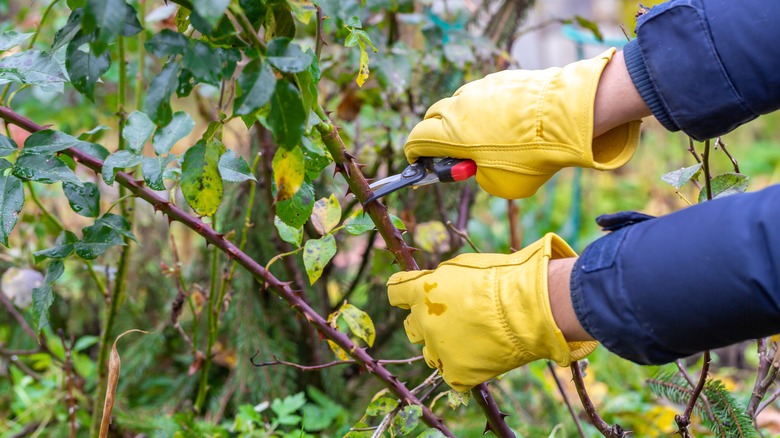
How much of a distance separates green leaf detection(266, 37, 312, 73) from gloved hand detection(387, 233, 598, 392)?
38 cm

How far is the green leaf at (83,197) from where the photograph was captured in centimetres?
105

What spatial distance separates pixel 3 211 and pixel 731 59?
95 cm

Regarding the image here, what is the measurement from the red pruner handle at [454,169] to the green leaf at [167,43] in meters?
0.42

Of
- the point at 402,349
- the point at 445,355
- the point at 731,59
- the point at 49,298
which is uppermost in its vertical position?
the point at 731,59

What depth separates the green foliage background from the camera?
32.3 inches

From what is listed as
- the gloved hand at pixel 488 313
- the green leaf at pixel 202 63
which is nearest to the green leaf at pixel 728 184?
the gloved hand at pixel 488 313

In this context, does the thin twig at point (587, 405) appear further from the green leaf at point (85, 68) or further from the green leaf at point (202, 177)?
the green leaf at point (85, 68)

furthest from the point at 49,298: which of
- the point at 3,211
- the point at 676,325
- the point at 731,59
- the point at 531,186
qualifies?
the point at 731,59

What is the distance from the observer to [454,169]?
3.36 feet

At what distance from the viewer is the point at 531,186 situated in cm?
101

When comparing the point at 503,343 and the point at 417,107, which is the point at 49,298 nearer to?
the point at 503,343

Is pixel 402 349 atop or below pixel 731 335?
below

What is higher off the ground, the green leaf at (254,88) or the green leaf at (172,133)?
the green leaf at (254,88)

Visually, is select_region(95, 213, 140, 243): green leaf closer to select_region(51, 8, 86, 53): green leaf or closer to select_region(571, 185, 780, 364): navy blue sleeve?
select_region(51, 8, 86, 53): green leaf
